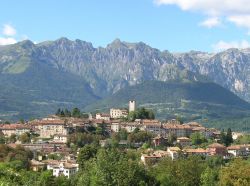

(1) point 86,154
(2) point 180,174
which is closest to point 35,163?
(1) point 86,154

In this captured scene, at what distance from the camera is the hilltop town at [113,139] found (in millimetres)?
99125

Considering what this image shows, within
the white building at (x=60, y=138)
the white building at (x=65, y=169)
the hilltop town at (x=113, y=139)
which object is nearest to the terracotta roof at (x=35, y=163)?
the hilltop town at (x=113, y=139)

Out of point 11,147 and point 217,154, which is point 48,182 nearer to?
point 11,147

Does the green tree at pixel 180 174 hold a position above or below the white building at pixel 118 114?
below

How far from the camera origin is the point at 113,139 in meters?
109

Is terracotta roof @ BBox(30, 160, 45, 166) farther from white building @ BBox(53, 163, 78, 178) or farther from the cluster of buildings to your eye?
white building @ BBox(53, 163, 78, 178)

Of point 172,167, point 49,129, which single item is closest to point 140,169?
point 172,167

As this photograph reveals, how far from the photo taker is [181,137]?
122 m

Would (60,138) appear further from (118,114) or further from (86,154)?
(118,114)

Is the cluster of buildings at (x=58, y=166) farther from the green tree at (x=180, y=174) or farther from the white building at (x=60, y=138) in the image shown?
A: the white building at (x=60, y=138)

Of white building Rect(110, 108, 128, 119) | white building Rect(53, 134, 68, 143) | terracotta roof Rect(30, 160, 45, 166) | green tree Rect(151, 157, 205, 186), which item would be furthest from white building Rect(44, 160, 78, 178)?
white building Rect(110, 108, 128, 119)

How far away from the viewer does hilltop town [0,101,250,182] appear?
99125 mm

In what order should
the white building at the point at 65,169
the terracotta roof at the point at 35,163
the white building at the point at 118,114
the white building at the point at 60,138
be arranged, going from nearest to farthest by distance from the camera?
the white building at the point at 65,169
the terracotta roof at the point at 35,163
the white building at the point at 60,138
the white building at the point at 118,114

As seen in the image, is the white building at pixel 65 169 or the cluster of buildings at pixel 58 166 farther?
the cluster of buildings at pixel 58 166
